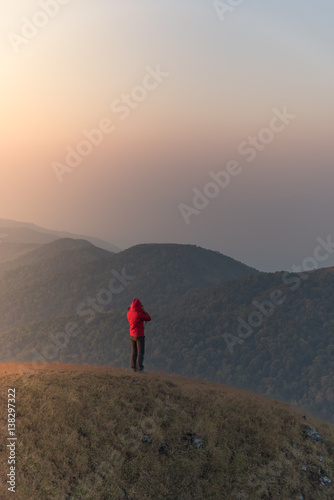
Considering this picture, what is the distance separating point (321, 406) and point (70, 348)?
4881 cm

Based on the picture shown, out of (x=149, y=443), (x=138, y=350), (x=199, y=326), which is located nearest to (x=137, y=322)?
(x=138, y=350)

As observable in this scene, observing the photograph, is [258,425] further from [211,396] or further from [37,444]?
[37,444]

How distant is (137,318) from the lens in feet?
60.4

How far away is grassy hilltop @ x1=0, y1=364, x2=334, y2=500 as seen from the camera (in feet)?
40.6

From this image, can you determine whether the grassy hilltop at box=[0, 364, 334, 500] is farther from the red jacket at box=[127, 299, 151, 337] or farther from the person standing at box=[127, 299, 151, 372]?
the red jacket at box=[127, 299, 151, 337]

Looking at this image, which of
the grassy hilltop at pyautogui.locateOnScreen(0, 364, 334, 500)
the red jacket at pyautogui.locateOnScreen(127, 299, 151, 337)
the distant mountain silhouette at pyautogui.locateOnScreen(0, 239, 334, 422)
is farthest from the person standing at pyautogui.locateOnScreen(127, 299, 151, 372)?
the distant mountain silhouette at pyautogui.locateOnScreen(0, 239, 334, 422)

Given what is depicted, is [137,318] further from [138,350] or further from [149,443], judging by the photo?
[149,443]

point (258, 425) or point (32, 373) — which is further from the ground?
point (32, 373)

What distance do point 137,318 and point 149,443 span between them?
5.43 m

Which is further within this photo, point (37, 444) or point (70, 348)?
point (70, 348)

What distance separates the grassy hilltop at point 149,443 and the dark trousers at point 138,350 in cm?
86

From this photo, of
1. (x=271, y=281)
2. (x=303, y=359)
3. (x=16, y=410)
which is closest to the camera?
(x=16, y=410)

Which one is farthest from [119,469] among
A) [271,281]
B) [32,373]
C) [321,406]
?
[271,281]

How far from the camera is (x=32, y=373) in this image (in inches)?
678
